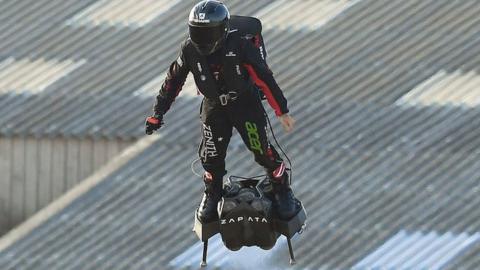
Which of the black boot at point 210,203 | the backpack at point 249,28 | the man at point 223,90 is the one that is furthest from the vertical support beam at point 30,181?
the backpack at point 249,28

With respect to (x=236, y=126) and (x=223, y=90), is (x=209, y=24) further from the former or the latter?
(x=236, y=126)

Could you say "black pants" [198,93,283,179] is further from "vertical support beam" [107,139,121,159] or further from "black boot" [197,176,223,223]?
"vertical support beam" [107,139,121,159]

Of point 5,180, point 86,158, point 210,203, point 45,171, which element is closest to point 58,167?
point 45,171

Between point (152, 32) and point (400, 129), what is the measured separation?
482 cm

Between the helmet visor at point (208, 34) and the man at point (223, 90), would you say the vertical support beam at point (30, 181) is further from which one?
the helmet visor at point (208, 34)

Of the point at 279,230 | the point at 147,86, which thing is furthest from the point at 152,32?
the point at 279,230

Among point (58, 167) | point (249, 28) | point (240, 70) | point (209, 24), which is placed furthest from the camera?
point (58, 167)

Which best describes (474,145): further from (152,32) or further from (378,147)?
(152,32)

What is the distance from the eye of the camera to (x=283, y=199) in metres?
18.4

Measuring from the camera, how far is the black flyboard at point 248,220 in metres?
18.1

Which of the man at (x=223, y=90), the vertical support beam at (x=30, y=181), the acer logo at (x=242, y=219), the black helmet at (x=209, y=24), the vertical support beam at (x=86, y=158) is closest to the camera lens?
the black helmet at (x=209, y=24)

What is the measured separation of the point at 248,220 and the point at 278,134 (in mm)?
7800

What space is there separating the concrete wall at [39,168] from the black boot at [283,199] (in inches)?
333

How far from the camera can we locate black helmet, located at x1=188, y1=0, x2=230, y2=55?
16812mm
